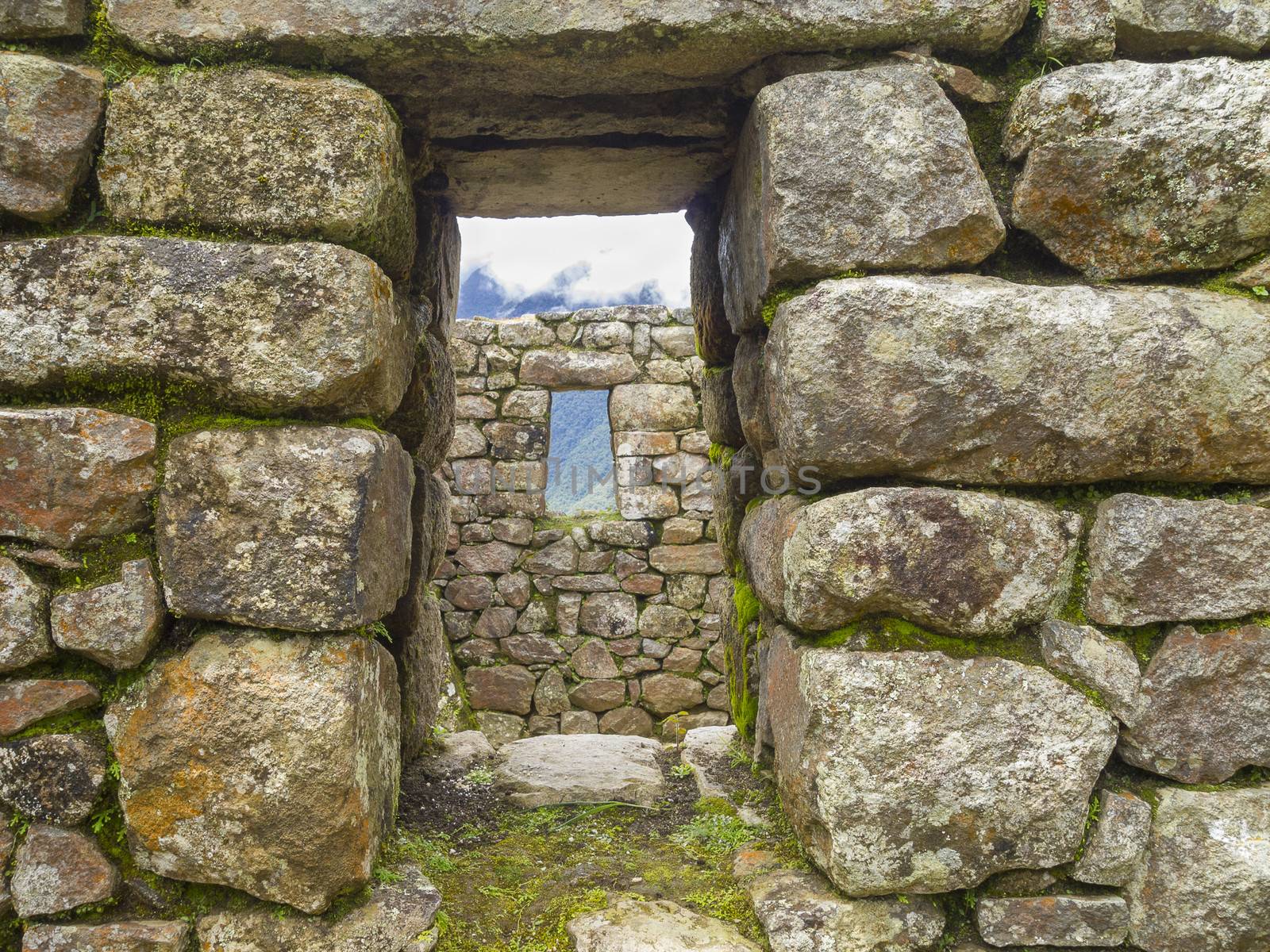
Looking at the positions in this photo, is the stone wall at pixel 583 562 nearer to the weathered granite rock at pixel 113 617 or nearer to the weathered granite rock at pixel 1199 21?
the weathered granite rock at pixel 1199 21

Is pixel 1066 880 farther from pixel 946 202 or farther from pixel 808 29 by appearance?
pixel 808 29

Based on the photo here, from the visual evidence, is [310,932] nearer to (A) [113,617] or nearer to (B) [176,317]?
(A) [113,617]

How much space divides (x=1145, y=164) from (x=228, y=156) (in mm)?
1852

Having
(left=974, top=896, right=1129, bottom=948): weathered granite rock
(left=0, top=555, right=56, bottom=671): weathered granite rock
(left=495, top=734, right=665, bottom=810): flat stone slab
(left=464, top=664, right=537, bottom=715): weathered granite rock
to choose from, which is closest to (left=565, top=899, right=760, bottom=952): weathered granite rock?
(left=974, top=896, right=1129, bottom=948): weathered granite rock

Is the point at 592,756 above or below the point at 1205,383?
below

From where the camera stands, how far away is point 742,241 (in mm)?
2176

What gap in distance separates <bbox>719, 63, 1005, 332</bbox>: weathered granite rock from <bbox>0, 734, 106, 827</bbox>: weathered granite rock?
1.71m

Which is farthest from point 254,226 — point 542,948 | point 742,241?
point 542,948

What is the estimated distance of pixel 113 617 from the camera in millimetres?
1631

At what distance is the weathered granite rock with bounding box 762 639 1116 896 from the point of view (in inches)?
64.0

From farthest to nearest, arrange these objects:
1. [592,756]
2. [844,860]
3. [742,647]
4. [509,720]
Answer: [509,720], [592,756], [742,647], [844,860]

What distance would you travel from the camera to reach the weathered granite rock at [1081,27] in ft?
5.88

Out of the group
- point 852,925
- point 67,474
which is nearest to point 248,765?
point 67,474

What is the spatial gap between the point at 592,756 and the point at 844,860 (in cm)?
143
